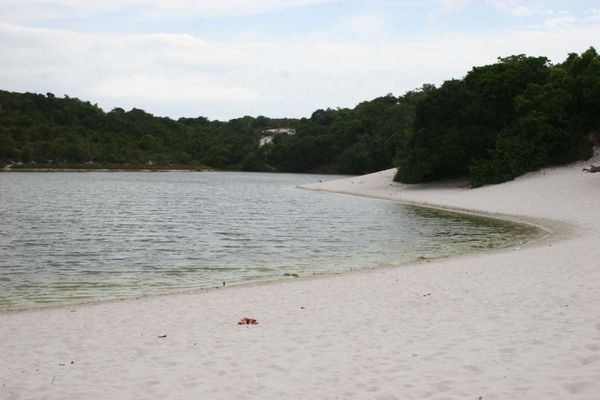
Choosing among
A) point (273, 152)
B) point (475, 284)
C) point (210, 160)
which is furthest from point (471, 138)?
point (210, 160)

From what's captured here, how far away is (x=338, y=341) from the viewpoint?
873 centimetres

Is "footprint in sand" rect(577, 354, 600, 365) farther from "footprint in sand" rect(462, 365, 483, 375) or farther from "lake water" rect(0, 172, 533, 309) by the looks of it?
"lake water" rect(0, 172, 533, 309)

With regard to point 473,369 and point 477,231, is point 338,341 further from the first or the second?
point 477,231

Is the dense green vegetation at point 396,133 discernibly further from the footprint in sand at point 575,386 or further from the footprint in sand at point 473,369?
the footprint in sand at point 575,386

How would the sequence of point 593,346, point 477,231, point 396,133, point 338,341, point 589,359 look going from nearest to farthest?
point 589,359
point 593,346
point 338,341
point 477,231
point 396,133

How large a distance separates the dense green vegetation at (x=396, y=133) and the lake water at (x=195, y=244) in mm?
14723

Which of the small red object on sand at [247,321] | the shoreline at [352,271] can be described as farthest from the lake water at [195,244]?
the small red object on sand at [247,321]

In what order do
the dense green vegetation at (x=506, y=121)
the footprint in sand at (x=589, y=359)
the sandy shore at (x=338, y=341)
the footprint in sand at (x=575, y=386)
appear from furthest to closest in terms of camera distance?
1. the dense green vegetation at (x=506, y=121)
2. the footprint in sand at (x=589, y=359)
3. the sandy shore at (x=338, y=341)
4. the footprint in sand at (x=575, y=386)

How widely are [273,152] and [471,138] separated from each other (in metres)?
108

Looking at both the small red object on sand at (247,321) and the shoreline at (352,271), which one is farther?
the shoreline at (352,271)

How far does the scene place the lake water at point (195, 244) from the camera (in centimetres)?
1523

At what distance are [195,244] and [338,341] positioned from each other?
48.6 ft

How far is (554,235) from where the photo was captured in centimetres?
2194

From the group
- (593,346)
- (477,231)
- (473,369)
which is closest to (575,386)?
(473,369)
